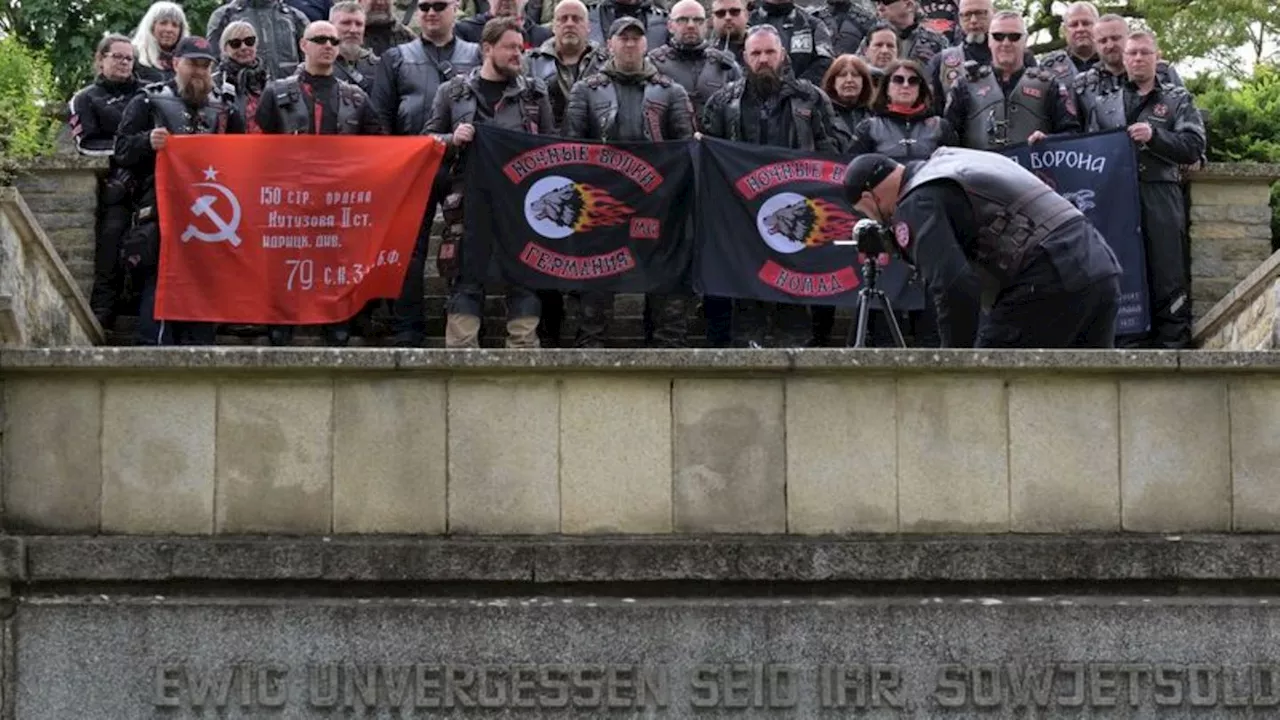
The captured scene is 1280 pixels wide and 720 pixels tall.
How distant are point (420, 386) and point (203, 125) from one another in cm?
425

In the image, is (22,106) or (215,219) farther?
(22,106)

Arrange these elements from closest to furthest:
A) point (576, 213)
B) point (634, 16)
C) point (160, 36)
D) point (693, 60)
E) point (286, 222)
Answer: point (286, 222)
point (576, 213)
point (693, 60)
point (160, 36)
point (634, 16)

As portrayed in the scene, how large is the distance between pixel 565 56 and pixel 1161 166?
3574 mm

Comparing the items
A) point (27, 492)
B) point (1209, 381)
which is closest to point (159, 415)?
point (27, 492)

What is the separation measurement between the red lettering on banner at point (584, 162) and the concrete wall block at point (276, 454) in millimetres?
3635

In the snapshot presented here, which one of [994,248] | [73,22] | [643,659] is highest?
[73,22]

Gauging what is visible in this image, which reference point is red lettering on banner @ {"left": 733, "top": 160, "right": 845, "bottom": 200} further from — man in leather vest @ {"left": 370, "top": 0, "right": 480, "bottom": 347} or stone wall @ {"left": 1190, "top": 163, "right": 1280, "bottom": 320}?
stone wall @ {"left": 1190, "top": 163, "right": 1280, "bottom": 320}

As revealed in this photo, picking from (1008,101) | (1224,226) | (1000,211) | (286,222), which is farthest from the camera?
(1224,226)

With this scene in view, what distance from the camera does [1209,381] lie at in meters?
12.4

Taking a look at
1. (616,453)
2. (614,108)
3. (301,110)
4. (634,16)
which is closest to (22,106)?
(301,110)

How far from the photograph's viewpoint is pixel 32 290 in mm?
13930

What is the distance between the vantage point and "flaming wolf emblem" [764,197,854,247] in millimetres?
15938

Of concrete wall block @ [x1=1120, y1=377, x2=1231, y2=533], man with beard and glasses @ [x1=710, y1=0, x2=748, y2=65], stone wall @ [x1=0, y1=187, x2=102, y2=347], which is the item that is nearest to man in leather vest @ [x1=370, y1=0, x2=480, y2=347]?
man with beard and glasses @ [x1=710, y1=0, x2=748, y2=65]

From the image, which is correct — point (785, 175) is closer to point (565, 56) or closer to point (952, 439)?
point (565, 56)
